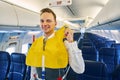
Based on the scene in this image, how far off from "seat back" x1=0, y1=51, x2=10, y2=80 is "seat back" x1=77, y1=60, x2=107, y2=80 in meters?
2.06

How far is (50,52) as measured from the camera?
Result: 2.16m

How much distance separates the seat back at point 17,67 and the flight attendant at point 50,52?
7.34 feet

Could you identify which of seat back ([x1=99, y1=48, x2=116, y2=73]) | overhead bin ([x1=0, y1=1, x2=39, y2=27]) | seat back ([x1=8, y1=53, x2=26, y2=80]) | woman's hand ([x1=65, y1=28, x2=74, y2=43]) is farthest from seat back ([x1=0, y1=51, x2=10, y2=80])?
woman's hand ([x1=65, y1=28, x2=74, y2=43])

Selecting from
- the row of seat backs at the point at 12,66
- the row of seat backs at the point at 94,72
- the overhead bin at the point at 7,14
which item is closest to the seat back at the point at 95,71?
the row of seat backs at the point at 94,72

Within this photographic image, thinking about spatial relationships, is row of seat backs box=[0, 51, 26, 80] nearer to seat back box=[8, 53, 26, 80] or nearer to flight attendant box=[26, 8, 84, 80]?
seat back box=[8, 53, 26, 80]

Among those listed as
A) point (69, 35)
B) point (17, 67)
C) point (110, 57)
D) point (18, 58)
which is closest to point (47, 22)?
point (69, 35)

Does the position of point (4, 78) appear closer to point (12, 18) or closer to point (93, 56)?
point (12, 18)

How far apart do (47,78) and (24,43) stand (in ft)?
17.6

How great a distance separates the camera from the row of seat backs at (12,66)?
14.7 ft

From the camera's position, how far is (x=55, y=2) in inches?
213

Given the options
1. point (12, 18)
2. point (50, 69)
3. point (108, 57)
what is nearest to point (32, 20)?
point (12, 18)

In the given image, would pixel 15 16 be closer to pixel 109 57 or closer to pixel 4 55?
pixel 4 55

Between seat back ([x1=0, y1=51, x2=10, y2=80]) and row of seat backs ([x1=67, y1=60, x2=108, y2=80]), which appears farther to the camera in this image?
seat back ([x1=0, y1=51, x2=10, y2=80])

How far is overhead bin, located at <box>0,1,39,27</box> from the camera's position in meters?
4.12
